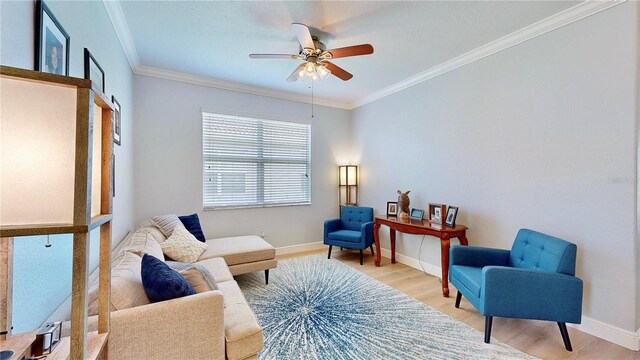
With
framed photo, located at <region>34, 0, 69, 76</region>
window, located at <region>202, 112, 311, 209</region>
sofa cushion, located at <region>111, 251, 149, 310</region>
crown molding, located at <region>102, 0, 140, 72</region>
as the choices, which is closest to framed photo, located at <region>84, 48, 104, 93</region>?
framed photo, located at <region>34, 0, 69, 76</region>

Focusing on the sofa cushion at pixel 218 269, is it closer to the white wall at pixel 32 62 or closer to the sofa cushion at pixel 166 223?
the sofa cushion at pixel 166 223

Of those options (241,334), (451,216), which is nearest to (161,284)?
(241,334)

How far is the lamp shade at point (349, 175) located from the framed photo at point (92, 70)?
360 cm

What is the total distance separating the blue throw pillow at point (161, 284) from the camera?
4.42 ft

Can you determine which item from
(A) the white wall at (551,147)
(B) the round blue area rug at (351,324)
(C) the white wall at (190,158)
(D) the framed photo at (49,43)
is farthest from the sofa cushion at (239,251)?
(A) the white wall at (551,147)

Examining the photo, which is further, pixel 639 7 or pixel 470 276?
pixel 470 276

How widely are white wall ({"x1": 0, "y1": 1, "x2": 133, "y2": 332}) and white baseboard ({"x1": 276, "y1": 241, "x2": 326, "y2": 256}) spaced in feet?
9.20

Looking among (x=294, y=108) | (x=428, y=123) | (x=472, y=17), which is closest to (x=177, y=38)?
(x=294, y=108)

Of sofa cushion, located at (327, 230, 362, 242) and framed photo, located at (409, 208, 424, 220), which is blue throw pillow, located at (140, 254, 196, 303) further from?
framed photo, located at (409, 208, 424, 220)

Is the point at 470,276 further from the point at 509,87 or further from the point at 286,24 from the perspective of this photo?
the point at 286,24

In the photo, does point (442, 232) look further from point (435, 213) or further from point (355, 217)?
point (355, 217)

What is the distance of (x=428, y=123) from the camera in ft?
11.6

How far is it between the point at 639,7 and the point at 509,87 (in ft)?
3.06

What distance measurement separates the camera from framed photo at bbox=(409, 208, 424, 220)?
3.48m
